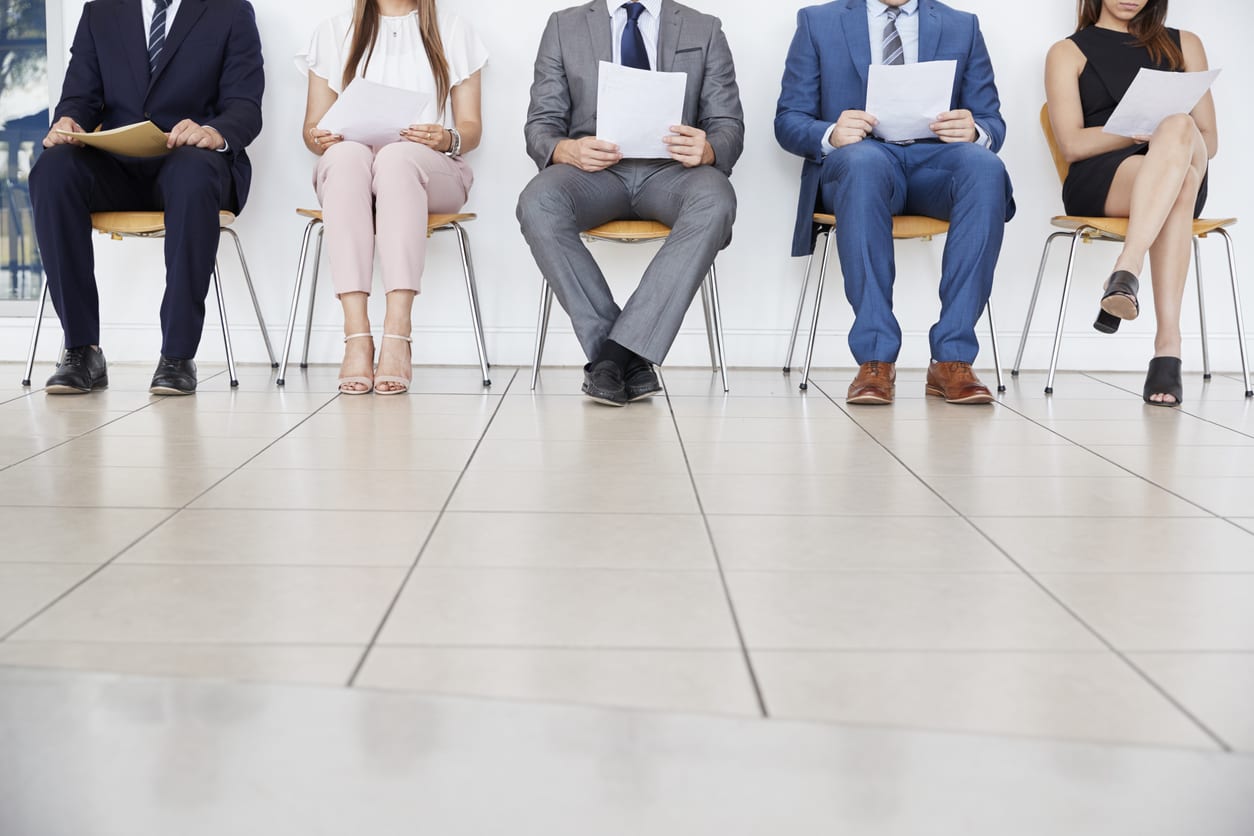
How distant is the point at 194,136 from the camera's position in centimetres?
274

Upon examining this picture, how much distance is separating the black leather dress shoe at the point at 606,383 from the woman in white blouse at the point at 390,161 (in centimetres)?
49

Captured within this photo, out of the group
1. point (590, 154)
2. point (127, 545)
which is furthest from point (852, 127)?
point (127, 545)

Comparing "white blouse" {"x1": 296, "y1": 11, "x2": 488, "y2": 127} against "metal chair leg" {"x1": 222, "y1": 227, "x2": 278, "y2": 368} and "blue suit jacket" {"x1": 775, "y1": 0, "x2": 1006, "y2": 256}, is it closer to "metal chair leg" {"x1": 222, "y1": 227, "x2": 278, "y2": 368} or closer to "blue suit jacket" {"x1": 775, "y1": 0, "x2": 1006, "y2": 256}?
"metal chair leg" {"x1": 222, "y1": 227, "x2": 278, "y2": 368}

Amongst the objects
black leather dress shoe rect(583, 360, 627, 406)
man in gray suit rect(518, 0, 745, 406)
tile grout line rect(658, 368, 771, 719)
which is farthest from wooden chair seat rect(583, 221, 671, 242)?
tile grout line rect(658, 368, 771, 719)

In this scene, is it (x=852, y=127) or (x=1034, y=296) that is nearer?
(x=852, y=127)

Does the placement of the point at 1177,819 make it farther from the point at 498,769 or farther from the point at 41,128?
the point at 41,128

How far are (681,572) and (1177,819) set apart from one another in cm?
61

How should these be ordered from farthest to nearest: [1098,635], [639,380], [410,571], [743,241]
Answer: [743,241] < [639,380] < [410,571] < [1098,635]

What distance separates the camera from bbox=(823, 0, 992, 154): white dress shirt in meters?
2.94

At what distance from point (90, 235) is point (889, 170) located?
1844 mm

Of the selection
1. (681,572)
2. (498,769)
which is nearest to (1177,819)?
(498,769)

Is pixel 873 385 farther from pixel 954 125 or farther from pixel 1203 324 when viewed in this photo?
pixel 1203 324

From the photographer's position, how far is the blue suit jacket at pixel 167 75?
2896 millimetres

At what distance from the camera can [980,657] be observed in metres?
1.01
